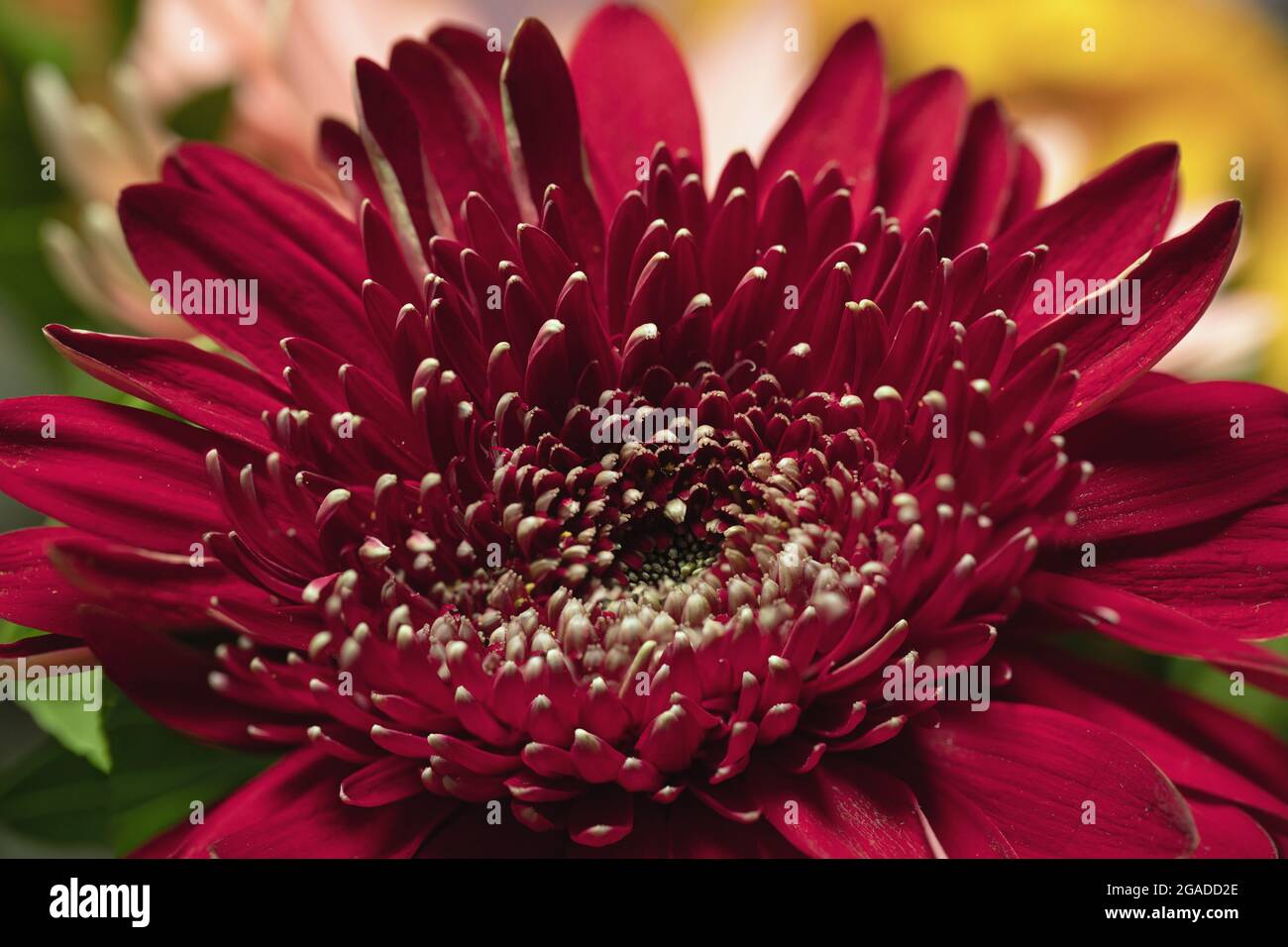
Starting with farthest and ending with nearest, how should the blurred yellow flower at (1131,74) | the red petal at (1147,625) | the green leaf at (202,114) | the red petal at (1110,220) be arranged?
the blurred yellow flower at (1131,74)
the green leaf at (202,114)
the red petal at (1110,220)
the red petal at (1147,625)

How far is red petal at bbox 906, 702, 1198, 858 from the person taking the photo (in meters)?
0.41

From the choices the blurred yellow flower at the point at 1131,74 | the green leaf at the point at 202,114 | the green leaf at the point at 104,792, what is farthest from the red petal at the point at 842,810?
the blurred yellow flower at the point at 1131,74

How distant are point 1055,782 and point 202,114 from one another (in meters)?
0.56

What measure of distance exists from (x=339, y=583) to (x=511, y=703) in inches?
3.3

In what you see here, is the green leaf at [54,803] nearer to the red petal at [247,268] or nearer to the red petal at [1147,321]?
the red petal at [247,268]

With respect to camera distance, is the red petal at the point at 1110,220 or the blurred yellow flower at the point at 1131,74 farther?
the blurred yellow flower at the point at 1131,74

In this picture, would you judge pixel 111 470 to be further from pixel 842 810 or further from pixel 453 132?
Result: pixel 842 810

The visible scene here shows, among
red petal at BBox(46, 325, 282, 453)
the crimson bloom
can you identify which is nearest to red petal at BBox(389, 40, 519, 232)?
the crimson bloom

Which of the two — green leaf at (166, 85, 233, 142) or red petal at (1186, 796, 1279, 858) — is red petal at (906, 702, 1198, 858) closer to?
red petal at (1186, 796, 1279, 858)

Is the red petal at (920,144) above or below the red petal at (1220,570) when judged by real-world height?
above

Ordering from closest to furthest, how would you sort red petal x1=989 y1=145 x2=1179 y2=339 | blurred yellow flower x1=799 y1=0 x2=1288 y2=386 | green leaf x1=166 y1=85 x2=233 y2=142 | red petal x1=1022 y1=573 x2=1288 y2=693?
1. red petal x1=1022 y1=573 x2=1288 y2=693
2. red petal x1=989 y1=145 x2=1179 y2=339
3. green leaf x1=166 y1=85 x2=233 y2=142
4. blurred yellow flower x1=799 y1=0 x2=1288 y2=386

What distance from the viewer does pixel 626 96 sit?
0.59m

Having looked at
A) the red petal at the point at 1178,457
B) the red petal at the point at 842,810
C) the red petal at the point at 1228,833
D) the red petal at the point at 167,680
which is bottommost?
the red petal at the point at 1228,833

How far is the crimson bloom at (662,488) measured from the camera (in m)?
0.44
